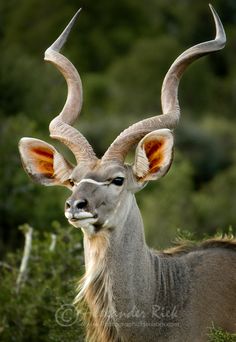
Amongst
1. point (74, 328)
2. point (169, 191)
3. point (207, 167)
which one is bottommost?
point (207, 167)

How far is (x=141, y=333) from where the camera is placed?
26.9 ft

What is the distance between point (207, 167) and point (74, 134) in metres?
27.1

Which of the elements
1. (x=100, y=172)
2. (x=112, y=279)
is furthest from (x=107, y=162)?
(x=112, y=279)

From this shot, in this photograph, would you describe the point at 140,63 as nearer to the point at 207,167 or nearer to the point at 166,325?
the point at 207,167

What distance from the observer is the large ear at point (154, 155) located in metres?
8.33

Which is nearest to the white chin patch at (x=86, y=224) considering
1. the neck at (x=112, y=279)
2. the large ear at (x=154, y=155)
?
the neck at (x=112, y=279)

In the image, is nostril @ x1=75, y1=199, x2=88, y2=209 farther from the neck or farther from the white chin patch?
the neck

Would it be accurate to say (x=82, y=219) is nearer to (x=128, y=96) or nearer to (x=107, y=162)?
(x=107, y=162)

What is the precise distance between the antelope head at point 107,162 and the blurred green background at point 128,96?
5.47 metres

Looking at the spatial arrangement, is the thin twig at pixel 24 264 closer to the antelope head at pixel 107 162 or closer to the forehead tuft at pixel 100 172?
the antelope head at pixel 107 162

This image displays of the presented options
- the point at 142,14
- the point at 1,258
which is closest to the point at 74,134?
the point at 1,258

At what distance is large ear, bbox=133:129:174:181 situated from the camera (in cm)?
833

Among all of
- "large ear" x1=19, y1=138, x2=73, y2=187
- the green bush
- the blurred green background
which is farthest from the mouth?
the blurred green background

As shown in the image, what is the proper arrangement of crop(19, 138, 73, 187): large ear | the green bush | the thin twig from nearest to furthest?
crop(19, 138, 73, 187): large ear → the green bush → the thin twig
